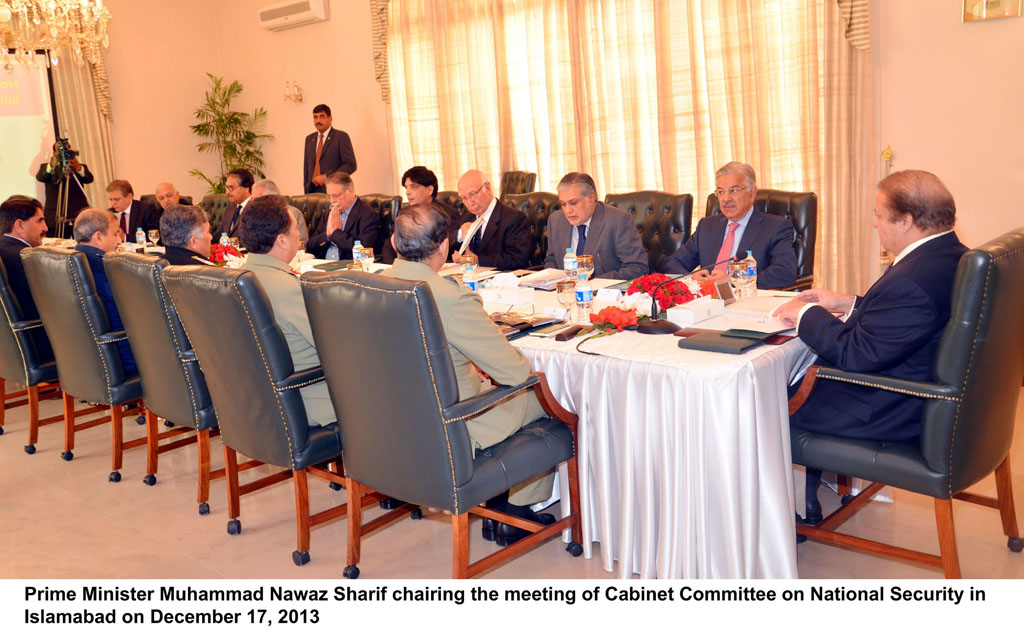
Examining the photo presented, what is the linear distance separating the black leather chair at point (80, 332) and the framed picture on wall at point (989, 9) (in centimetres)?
499

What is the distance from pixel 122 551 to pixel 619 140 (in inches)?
201

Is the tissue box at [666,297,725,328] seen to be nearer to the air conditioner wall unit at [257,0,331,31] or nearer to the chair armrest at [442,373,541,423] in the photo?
the chair armrest at [442,373,541,423]

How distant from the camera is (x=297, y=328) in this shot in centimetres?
302

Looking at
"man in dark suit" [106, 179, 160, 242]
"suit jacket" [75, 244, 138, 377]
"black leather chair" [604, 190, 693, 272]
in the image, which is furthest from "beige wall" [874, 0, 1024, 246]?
"man in dark suit" [106, 179, 160, 242]

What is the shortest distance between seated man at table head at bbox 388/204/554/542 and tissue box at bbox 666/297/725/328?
0.65 metres

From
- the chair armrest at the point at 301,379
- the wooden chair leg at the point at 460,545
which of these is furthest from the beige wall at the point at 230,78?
the wooden chair leg at the point at 460,545

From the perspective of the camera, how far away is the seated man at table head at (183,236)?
13.1 feet

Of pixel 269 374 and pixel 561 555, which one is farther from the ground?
pixel 269 374

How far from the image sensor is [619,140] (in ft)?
23.6

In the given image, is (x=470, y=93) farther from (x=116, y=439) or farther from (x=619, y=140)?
(x=116, y=439)

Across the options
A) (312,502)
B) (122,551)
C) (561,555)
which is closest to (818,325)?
(561,555)

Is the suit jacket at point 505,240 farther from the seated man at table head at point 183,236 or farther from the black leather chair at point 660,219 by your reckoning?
the seated man at table head at point 183,236

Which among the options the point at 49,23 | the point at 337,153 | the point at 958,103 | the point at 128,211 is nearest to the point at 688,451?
the point at 958,103
